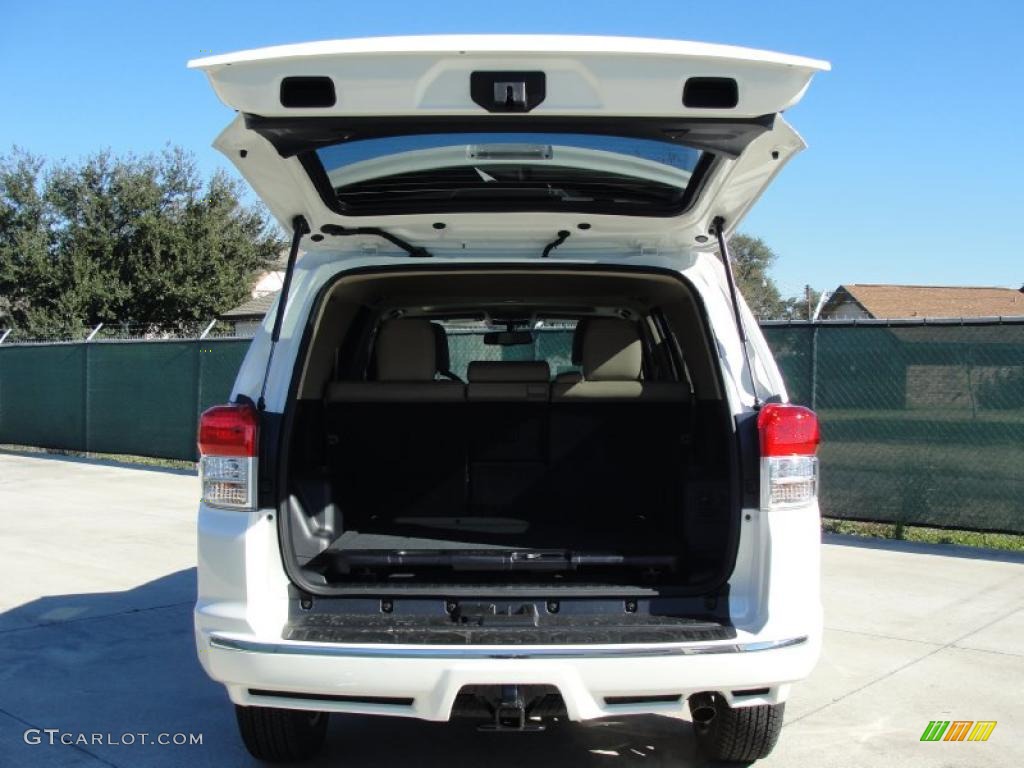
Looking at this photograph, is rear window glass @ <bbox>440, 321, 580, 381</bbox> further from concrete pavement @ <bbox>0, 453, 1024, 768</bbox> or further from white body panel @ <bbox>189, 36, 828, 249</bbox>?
white body panel @ <bbox>189, 36, 828, 249</bbox>

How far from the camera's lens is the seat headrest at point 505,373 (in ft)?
14.5

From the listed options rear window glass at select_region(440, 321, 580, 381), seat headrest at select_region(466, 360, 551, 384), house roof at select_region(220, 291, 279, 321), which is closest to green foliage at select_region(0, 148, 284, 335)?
house roof at select_region(220, 291, 279, 321)

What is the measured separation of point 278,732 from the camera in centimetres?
378

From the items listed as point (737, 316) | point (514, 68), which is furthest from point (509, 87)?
point (737, 316)

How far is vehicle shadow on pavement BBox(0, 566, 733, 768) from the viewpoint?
407cm

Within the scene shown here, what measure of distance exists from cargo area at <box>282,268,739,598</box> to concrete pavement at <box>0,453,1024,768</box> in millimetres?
874

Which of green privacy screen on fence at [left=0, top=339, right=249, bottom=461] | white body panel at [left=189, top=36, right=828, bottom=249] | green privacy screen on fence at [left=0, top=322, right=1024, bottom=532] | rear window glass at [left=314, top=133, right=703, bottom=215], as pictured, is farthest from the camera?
green privacy screen on fence at [left=0, top=339, right=249, bottom=461]

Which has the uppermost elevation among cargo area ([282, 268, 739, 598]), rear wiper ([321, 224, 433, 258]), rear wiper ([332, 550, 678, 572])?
rear wiper ([321, 224, 433, 258])

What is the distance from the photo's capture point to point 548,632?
3.24 meters

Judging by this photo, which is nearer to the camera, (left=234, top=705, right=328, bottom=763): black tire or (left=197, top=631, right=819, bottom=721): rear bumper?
(left=197, top=631, right=819, bottom=721): rear bumper

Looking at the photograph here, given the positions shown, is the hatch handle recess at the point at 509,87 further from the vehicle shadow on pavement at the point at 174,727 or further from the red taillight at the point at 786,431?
the vehicle shadow on pavement at the point at 174,727

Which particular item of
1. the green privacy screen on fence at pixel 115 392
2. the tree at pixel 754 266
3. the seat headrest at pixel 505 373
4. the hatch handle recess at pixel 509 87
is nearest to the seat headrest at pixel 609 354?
the seat headrest at pixel 505 373

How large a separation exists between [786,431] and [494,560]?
1119 millimetres

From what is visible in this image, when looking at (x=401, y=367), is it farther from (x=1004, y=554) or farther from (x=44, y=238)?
(x=44, y=238)
